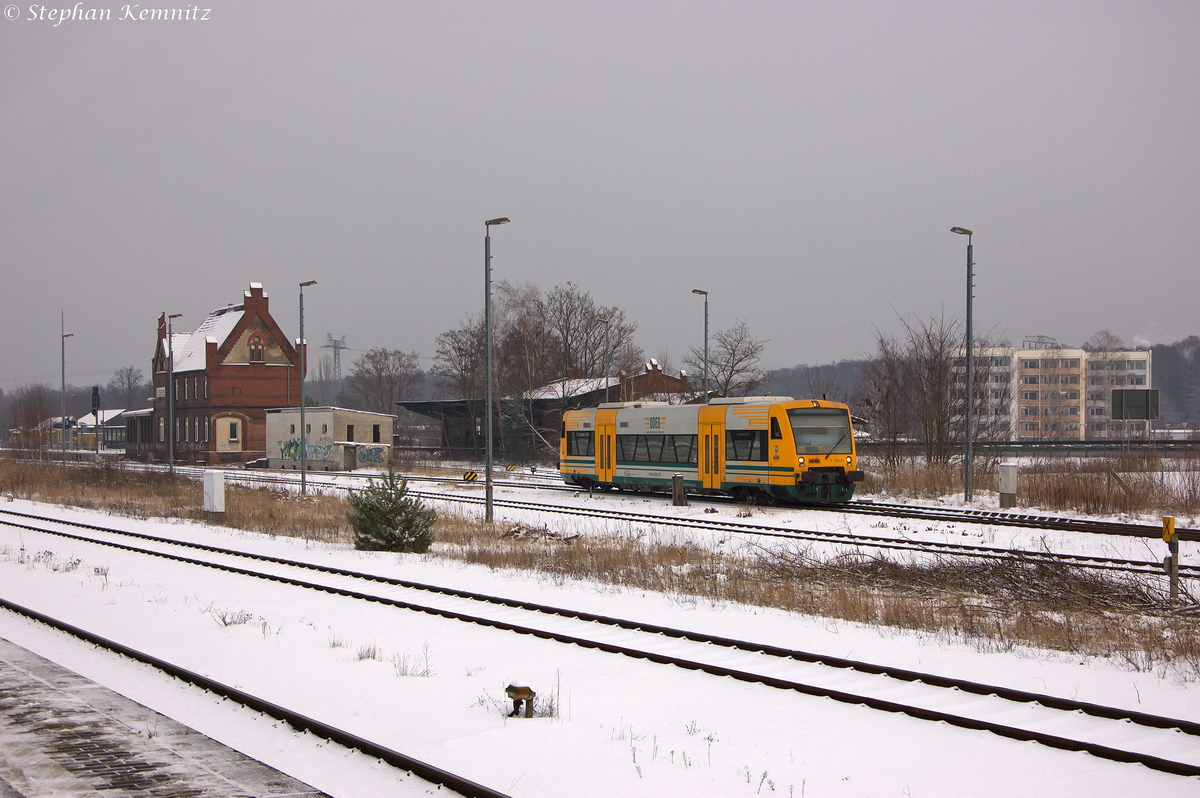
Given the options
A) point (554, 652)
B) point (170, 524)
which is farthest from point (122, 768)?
point (170, 524)

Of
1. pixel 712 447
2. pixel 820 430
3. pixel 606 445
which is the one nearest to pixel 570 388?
pixel 606 445

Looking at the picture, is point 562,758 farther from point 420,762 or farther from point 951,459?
point 951,459

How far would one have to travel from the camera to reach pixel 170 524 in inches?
1001

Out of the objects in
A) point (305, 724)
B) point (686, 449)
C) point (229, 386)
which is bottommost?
point (305, 724)

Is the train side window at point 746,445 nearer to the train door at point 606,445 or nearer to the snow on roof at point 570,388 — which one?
the train door at point 606,445

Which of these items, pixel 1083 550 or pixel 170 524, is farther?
pixel 170 524

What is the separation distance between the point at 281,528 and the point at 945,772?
20155 millimetres

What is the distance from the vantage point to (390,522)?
19.0 meters

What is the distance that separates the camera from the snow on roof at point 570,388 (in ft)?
190

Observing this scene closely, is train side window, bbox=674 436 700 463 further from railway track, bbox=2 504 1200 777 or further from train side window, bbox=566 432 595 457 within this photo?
railway track, bbox=2 504 1200 777

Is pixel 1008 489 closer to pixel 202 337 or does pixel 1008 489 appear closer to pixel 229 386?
pixel 229 386

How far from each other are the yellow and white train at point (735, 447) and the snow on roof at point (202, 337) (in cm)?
4638

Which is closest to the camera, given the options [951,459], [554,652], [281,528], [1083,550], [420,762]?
[420,762]

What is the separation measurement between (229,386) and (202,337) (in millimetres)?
5688
